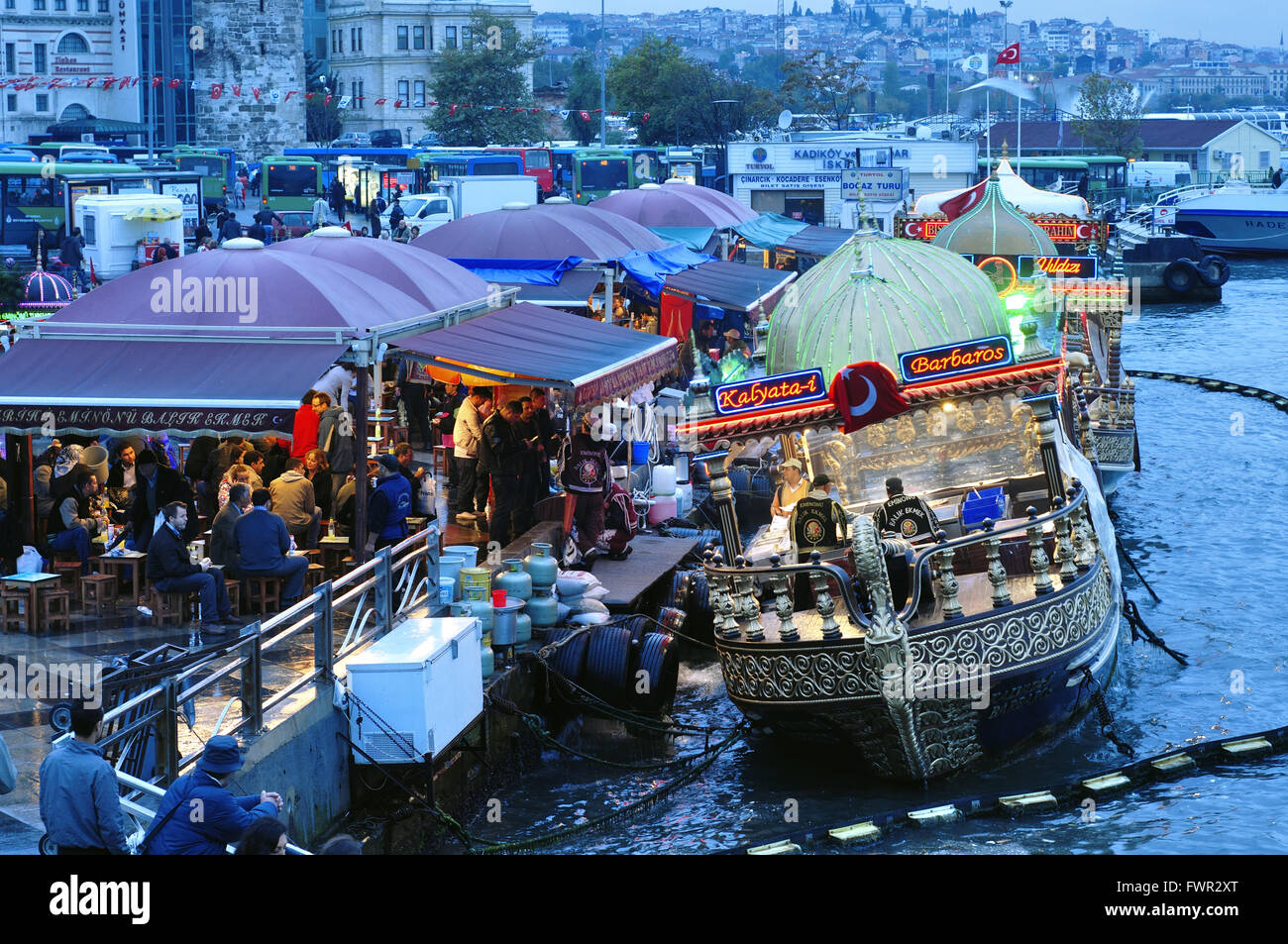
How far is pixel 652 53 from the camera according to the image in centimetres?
8612

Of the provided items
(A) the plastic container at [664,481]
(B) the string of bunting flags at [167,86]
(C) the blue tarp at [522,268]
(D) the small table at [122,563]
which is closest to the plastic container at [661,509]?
(A) the plastic container at [664,481]

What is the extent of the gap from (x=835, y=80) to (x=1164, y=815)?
266 feet

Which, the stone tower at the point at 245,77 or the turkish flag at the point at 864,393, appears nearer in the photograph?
the turkish flag at the point at 864,393

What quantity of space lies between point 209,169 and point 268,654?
58639mm

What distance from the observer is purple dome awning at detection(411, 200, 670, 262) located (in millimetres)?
25047

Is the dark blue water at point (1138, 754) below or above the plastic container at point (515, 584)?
below

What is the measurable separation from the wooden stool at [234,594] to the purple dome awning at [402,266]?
4.99 m

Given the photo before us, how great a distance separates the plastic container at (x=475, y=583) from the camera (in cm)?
1444

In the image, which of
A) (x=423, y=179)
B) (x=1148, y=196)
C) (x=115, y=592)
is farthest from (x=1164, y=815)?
(x=1148, y=196)

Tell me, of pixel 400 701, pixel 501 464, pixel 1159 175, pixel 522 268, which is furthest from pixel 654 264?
pixel 1159 175

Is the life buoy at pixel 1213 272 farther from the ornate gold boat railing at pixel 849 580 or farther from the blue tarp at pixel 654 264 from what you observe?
the ornate gold boat railing at pixel 849 580

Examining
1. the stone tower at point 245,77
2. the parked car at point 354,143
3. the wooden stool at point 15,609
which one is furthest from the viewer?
the stone tower at point 245,77

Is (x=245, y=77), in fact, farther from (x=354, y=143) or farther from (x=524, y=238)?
(x=524, y=238)
